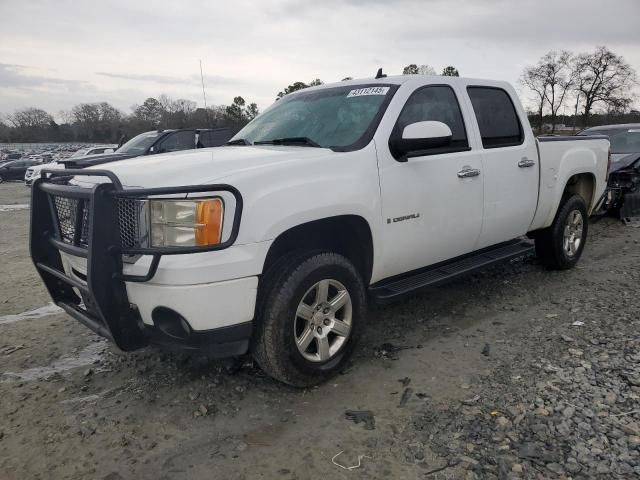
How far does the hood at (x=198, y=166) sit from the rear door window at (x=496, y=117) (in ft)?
5.59

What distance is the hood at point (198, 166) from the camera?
8.62 feet

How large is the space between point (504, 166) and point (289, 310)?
2.45 metres

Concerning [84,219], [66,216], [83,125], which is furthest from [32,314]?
[83,125]

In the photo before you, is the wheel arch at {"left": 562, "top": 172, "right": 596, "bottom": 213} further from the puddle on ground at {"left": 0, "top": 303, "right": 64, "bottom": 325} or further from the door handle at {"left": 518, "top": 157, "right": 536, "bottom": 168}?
the puddle on ground at {"left": 0, "top": 303, "right": 64, "bottom": 325}

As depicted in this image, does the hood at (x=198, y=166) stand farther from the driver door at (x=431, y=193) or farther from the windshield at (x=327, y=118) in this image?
the driver door at (x=431, y=193)

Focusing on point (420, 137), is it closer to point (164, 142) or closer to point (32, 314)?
point (32, 314)

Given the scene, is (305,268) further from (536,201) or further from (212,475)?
(536,201)

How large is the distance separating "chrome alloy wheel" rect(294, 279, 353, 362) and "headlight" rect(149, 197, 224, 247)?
0.74m

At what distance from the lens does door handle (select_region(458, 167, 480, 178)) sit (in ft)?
12.4

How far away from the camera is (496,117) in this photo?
4387 mm

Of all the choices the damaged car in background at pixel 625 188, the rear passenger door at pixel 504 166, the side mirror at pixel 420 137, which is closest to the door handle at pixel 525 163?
the rear passenger door at pixel 504 166

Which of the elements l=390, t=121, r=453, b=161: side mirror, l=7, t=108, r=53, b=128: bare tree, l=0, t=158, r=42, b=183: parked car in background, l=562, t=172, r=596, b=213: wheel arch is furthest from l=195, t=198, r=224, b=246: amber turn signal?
l=7, t=108, r=53, b=128: bare tree

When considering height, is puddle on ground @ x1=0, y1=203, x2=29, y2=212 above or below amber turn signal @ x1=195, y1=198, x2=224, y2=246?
below

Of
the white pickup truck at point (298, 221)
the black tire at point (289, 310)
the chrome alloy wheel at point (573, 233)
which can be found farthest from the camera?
the chrome alloy wheel at point (573, 233)
